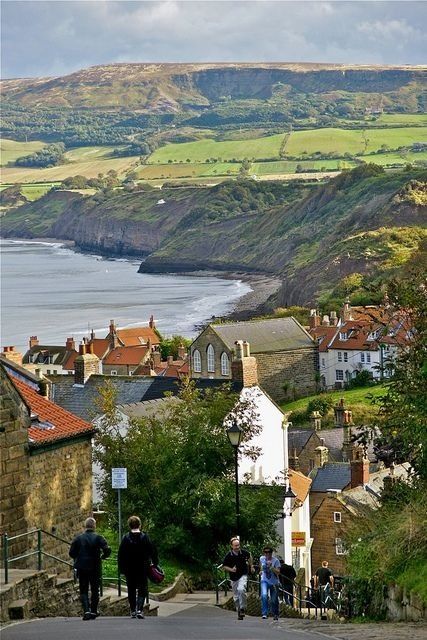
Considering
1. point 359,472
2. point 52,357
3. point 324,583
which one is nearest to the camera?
point 324,583

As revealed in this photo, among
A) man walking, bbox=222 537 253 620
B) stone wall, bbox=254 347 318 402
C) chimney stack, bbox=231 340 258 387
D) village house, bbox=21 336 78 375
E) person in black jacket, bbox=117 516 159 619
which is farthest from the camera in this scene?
village house, bbox=21 336 78 375

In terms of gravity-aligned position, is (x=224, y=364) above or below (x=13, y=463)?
above

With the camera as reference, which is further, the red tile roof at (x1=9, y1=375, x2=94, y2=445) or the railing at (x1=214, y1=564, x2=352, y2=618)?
the railing at (x1=214, y1=564, x2=352, y2=618)

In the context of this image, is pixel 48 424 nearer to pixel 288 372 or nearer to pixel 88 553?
pixel 88 553

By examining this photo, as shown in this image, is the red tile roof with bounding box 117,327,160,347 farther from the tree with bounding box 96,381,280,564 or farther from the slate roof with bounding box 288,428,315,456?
the tree with bounding box 96,381,280,564

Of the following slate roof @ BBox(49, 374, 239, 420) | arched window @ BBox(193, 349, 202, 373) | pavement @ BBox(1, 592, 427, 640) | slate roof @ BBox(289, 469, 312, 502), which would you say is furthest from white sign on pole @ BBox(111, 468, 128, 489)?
arched window @ BBox(193, 349, 202, 373)

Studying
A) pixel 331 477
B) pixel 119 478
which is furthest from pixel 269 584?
pixel 331 477

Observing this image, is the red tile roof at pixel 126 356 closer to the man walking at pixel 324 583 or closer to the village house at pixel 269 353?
the village house at pixel 269 353
